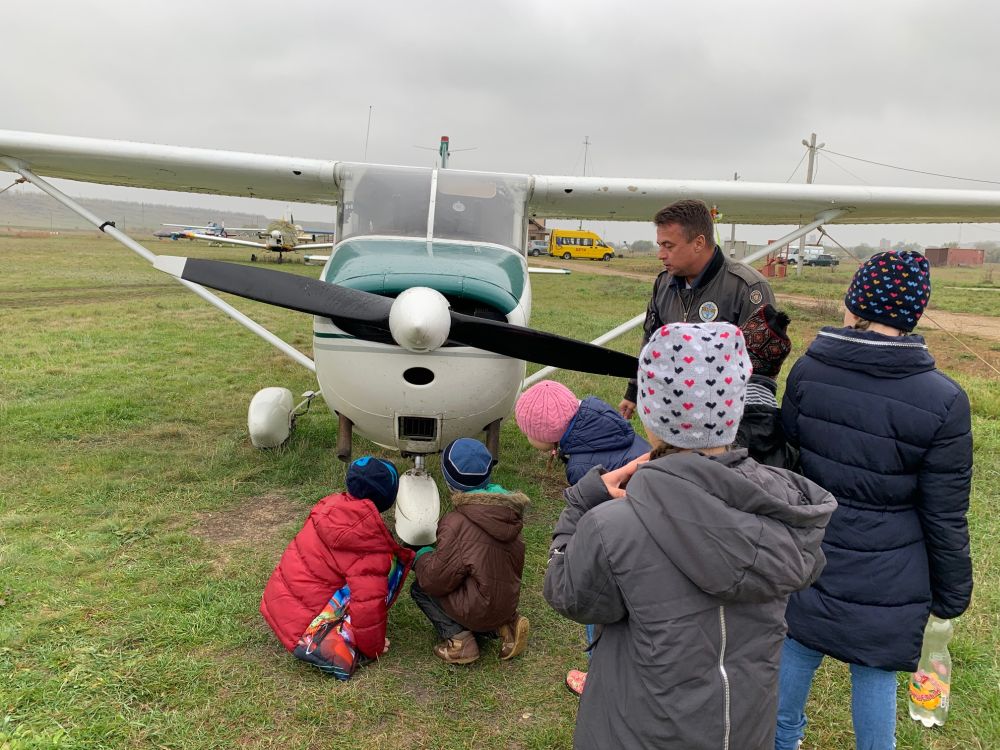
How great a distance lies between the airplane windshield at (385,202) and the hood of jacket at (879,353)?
2782 mm

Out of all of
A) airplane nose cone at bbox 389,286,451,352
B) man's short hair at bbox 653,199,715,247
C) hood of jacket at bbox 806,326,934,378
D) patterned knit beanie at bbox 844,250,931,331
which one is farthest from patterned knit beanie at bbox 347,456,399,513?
patterned knit beanie at bbox 844,250,931,331

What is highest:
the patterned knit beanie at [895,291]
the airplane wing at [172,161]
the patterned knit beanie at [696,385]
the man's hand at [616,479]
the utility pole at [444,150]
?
the utility pole at [444,150]

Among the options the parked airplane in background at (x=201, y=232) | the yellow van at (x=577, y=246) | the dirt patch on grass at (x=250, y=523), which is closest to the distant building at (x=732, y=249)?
the dirt patch on grass at (x=250, y=523)

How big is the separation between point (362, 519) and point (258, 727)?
82cm

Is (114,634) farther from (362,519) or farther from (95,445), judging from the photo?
(95,445)

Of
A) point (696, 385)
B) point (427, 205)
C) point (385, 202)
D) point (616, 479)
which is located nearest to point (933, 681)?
point (616, 479)

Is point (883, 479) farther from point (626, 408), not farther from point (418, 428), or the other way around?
point (418, 428)

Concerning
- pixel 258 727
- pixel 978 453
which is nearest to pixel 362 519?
pixel 258 727

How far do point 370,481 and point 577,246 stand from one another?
52.0 metres

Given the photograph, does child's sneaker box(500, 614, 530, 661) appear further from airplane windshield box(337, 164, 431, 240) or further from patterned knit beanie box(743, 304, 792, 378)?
airplane windshield box(337, 164, 431, 240)

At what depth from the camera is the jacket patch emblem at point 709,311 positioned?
2.64 meters

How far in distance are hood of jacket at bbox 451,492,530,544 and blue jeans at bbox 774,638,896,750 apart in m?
1.09

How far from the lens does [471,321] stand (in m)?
3.15

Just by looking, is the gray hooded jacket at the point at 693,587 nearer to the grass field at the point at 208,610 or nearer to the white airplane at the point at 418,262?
the grass field at the point at 208,610
